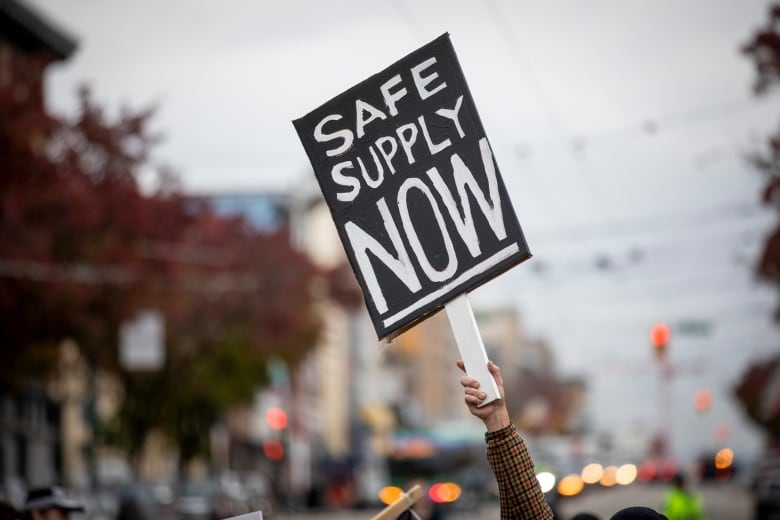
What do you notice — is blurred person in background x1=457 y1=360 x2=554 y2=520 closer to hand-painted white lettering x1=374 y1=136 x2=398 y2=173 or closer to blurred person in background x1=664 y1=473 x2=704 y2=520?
hand-painted white lettering x1=374 y1=136 x2=398 y2=173

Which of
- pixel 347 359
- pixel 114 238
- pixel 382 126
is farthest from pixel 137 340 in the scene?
pixel 347 359

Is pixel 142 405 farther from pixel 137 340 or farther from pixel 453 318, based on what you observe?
pixel 453 318

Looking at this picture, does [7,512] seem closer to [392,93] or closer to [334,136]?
[334,136]

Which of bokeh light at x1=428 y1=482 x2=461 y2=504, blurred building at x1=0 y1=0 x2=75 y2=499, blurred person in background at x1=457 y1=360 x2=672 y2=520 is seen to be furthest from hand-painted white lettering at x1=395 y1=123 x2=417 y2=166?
blurred building at x1=0 y1=0 x2=75 y2=499

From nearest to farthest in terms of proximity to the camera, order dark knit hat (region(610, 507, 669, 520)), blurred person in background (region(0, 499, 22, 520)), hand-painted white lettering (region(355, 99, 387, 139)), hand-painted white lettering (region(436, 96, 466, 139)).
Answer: dark knit hat (region(610, 507, 669, 520)) < hand-painted white lettering (region(436, 96, 466, 139)) < hand-painted white lettering (region(355, 99, 387, 139)) < blurred person in background (region(0, 499, 22, 520))

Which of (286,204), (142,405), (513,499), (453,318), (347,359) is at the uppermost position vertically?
(286,204)

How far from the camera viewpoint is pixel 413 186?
21.0 feet

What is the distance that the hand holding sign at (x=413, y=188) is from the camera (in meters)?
6.19

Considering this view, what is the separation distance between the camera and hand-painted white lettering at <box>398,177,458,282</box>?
Answer: 20.4ft

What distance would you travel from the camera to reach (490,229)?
20.3ft

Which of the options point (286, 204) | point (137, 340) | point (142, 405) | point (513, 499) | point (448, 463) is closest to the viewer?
point (513, 499)

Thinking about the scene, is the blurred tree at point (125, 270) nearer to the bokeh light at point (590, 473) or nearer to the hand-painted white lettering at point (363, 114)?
the bokeh light at point (590, 473)

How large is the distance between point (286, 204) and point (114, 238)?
2144 inches

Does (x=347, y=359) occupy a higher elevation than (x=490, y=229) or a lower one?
higher
